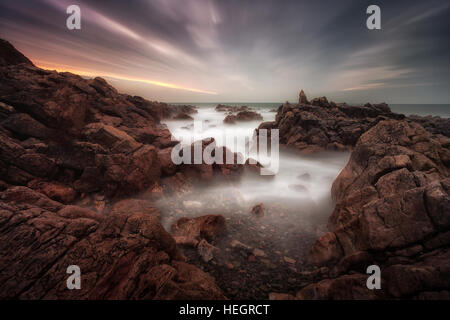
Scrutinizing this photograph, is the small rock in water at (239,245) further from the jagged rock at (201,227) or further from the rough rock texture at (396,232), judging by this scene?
the rough rock texture at (396,232)

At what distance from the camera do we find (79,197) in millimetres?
7832

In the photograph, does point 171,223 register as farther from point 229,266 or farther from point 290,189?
point 290,189

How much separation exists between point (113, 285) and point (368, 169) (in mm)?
8689

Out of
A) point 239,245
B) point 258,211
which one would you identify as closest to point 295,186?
point 258,211

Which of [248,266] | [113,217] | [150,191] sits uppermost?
[113,217]

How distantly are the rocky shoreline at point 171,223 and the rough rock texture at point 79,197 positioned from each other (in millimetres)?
27

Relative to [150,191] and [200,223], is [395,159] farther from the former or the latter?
[150,191]

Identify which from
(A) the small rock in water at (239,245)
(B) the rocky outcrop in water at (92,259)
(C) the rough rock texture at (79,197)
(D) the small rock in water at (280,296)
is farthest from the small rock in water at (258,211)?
(B) the rocky outcrop in water at (92,259)

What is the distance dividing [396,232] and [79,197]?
11.6 meters

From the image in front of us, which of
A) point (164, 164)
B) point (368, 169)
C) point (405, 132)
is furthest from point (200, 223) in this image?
point (405, 132)

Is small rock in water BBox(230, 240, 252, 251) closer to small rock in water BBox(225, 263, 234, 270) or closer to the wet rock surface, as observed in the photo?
small rock in water BBox(225, 263, 234, 270)

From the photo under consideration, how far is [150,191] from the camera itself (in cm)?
867

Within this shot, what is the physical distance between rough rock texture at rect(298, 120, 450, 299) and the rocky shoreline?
0.08ft

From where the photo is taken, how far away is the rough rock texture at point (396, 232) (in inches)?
116
